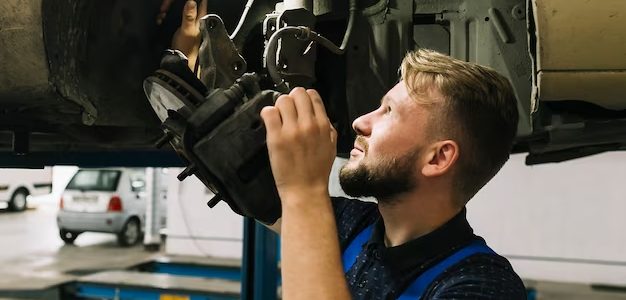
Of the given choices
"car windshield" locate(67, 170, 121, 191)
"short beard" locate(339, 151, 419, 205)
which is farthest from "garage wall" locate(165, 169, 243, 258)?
"short beard" locate(339, 151, 419, 205)

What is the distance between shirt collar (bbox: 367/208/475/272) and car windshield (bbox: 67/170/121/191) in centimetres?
623

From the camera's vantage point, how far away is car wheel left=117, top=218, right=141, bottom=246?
684cm

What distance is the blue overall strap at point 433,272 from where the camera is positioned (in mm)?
890

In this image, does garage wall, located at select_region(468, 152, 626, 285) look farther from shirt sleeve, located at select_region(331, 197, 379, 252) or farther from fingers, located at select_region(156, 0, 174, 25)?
shirt sleeve, located at select_region(331, 197, 379, 252)

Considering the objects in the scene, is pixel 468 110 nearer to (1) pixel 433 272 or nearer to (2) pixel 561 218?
(1) pixel 433 272

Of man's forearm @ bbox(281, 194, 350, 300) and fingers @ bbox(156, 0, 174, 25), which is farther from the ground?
fingers @ bbox(156, 0, 174, 25)

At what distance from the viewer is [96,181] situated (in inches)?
270

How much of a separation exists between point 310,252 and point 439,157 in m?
0.30

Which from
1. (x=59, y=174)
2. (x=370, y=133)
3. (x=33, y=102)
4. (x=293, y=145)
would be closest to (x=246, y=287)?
(x=33, y=102)

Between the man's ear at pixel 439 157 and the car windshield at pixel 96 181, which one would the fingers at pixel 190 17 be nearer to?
the man's ear at pixel 439 157

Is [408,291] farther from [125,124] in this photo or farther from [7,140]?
[7,140]

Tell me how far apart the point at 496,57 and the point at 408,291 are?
69 centimetres

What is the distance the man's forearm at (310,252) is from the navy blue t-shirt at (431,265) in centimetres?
15

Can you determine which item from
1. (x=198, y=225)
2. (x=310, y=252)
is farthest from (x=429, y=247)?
(x=198, y=225)
